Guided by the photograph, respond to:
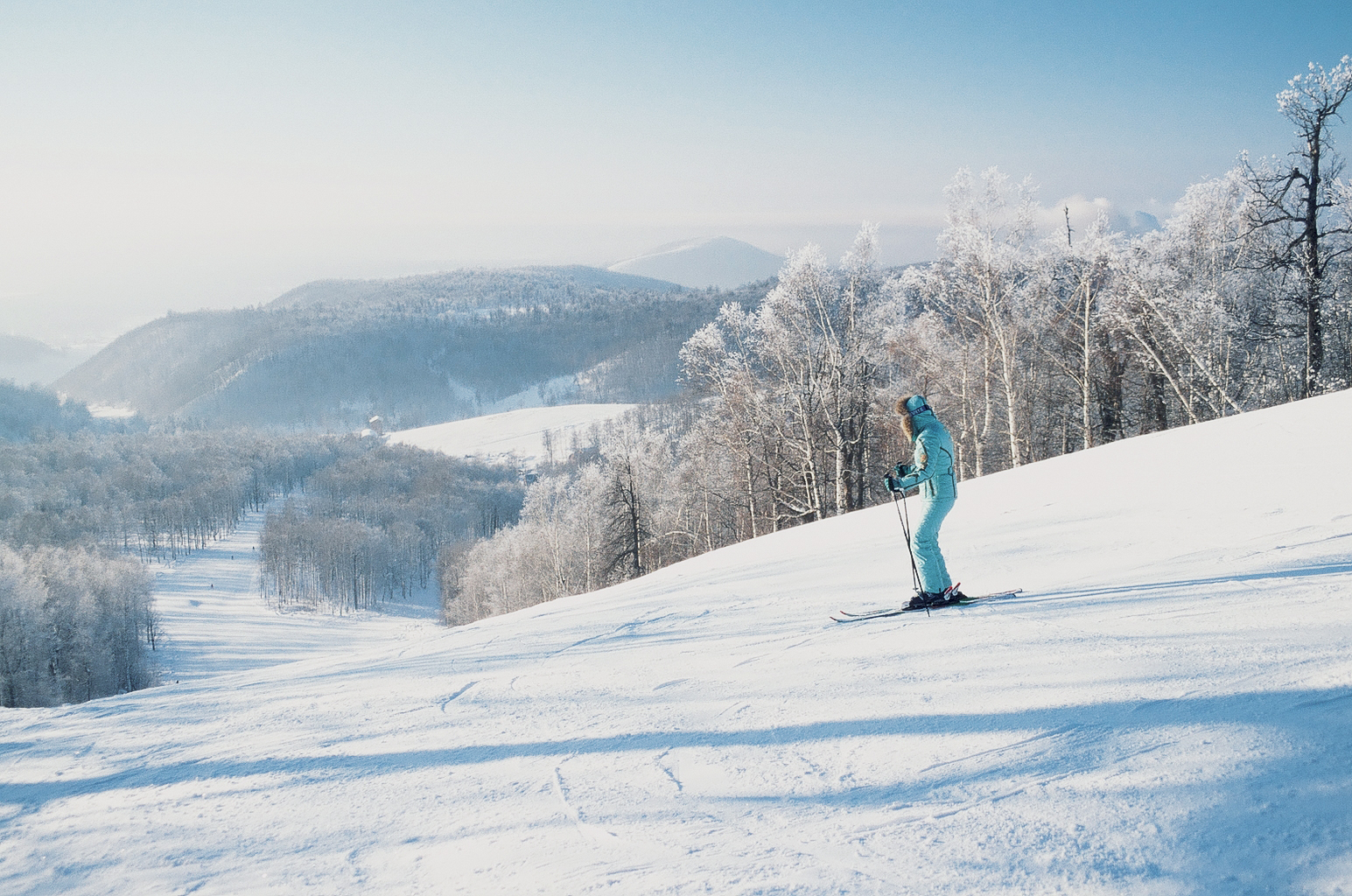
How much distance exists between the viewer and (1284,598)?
177 inches

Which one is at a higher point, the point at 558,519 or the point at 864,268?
the point at 864,268

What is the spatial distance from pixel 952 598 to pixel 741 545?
7467 mm

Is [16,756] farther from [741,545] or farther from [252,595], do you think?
[252,595]

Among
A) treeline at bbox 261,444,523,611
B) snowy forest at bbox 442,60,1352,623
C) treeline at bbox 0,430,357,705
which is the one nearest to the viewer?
snowy forest at bbox 442,60,1352,623

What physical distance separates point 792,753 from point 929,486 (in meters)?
3.17

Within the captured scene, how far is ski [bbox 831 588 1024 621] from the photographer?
18.6ft

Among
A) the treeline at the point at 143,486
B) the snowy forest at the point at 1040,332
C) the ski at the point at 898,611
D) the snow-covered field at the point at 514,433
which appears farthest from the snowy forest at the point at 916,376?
the snow-covered field at the point at 514,433

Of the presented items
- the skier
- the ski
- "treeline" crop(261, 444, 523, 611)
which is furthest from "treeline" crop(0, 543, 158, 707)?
the skier

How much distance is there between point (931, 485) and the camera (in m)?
5.75

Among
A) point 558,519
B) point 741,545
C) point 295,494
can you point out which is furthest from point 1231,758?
point 295,494

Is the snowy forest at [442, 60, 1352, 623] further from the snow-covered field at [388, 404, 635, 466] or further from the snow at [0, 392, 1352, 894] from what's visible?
the snow-covered field at [388, 404, 635, 466]

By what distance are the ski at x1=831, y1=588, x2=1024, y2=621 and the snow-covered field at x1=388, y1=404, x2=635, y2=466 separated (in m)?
124

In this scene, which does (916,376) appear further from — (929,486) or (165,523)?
(165,523)

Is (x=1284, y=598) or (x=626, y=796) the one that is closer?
(x=626, y=796)
